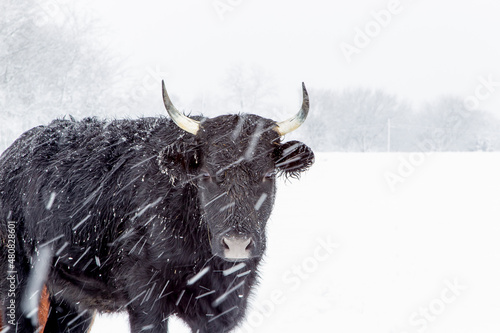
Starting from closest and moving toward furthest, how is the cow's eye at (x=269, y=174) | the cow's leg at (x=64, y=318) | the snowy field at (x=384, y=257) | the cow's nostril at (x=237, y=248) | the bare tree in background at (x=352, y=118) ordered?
1. the cow's nostril at (x=237, y=248)
2. the cow's eye at (x=269, y=174)
3. the cow's leg at (x=64, y=318)
4. the snowy field at (x=384, y=257)
5. the bare tree in background at (x=352, y=118)

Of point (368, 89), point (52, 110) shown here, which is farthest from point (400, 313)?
point (368, 89)

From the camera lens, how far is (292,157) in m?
4.11

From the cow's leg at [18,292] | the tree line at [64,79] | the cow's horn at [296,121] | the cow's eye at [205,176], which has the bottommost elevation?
the tree line at [64,79]

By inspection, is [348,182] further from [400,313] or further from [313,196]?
[400,313]

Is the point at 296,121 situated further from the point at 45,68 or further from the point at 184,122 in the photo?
the point at 45,68

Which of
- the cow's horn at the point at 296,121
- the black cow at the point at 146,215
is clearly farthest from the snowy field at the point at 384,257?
the cow's horn at the point at 296,121

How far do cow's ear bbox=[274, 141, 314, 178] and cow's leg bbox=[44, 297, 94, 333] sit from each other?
2597 mm

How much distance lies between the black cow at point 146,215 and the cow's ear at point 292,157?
0.01 metres

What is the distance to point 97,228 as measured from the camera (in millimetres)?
4117

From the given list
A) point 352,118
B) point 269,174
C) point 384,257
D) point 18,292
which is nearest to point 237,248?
point 269,174


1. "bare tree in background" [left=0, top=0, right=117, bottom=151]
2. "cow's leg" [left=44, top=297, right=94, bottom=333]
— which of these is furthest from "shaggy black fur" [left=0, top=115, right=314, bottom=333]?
"bare tree in background" [left=0, top=0, right=117, bottom=151]

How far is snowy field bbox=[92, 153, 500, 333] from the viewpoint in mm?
6438

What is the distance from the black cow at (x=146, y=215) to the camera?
372 cm

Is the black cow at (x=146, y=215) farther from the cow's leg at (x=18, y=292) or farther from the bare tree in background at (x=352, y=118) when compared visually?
the bare tree in background at (x=352, y=118)
